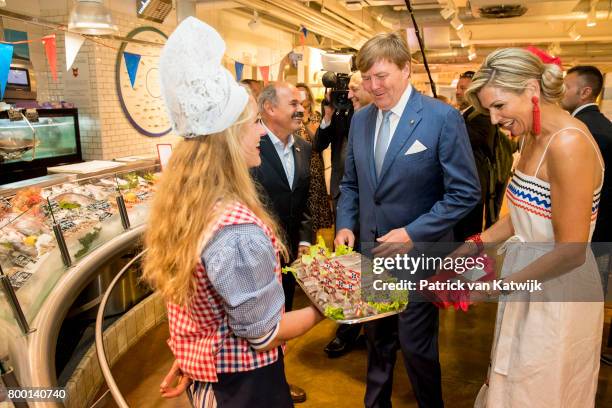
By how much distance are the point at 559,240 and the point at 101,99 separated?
619 cm

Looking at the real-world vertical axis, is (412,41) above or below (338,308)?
above

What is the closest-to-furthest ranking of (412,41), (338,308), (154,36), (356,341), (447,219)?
(338,308)
(447,219)
(356,341)
(154,36)
(412,41)

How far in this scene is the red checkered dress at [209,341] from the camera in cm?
127

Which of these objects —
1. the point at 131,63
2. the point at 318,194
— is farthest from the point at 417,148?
the point at 131,63

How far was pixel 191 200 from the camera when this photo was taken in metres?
1.22

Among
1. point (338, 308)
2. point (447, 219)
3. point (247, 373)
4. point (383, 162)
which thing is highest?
point (383, 162)

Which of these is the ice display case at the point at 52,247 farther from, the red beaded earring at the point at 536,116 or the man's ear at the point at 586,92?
the man's ear at the point at 586,92

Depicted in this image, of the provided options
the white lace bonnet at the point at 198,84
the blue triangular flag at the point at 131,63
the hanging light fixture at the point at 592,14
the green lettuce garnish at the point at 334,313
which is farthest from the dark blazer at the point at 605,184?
the hanging light fixture at the point at 592,14

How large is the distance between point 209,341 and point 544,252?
1234mm

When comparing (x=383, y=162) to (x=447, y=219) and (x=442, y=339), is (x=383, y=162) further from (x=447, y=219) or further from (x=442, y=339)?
(x=442, y=339)

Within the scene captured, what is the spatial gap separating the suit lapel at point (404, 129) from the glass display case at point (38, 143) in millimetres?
3191

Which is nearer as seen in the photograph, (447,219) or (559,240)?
(559,240)

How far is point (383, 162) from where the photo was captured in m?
2.19

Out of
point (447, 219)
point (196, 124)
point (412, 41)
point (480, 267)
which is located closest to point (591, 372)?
point (480, 267)
